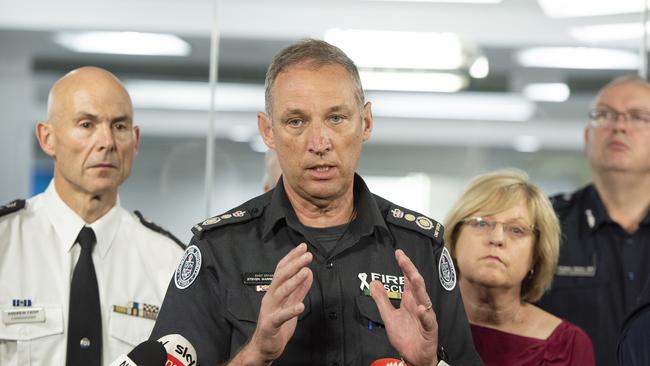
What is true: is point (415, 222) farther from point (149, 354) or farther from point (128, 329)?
point (128, 329)

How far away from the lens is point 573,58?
5.09m

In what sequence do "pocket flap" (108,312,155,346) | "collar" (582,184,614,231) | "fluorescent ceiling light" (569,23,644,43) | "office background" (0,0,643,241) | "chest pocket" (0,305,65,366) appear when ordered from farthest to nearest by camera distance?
"fluorescent ceiling light" (569,23,644,43) < "office background" (0,0,643,241) < "collar" (582,184,614,231) < "pocket flap" (108,312,155,346) < "chest pocket" (0,305,65,366)

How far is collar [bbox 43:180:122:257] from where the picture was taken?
11.1 feet

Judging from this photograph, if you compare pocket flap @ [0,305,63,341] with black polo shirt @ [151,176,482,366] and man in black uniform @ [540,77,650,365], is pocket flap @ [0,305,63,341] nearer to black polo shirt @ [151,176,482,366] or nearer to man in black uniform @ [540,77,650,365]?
black polo shirt @ [151,176,482,366]

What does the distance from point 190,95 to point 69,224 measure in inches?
64.1

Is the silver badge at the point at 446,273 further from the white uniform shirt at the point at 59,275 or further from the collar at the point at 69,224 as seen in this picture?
the collar at the point at 69,224

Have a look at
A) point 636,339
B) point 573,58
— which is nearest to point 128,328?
point 636,339

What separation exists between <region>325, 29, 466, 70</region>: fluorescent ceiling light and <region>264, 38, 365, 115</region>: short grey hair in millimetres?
2410

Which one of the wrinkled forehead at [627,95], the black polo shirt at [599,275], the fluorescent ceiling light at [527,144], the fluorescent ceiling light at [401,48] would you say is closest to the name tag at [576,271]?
the black polo shirt at [599,275]

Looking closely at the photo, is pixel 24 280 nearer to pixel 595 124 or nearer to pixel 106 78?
pixel 106 78

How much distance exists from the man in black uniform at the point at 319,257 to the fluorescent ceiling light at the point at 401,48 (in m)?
2.42

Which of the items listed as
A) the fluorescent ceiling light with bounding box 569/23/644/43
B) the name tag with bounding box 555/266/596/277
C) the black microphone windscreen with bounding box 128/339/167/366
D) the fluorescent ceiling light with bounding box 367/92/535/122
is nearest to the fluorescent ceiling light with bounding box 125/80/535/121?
the fluorescent ceiling light with bounding box 367/92/535/122

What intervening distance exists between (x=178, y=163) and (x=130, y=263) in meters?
1.49

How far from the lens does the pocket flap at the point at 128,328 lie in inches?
129
